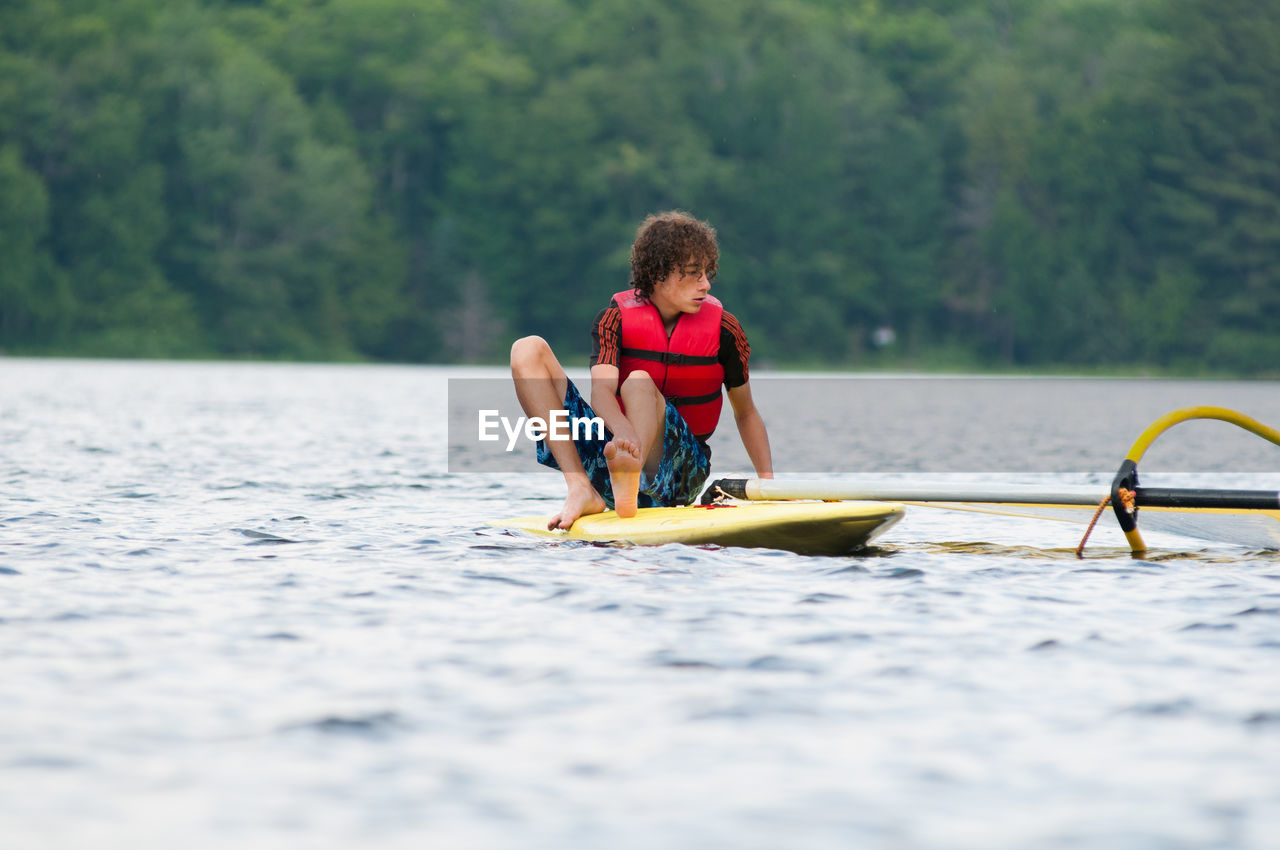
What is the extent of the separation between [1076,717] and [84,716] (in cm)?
233

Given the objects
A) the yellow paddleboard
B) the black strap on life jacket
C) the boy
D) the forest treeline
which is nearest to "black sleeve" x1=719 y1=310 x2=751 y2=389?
the boy

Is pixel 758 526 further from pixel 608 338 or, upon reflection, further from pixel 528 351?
pixel 528 351

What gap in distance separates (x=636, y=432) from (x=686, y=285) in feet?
1.99

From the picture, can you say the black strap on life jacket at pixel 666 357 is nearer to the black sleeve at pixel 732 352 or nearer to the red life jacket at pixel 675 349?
the red life jacket at pixel 675 349

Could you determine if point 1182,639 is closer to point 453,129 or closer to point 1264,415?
point 1264,415

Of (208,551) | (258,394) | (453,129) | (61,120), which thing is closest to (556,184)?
(453,129)

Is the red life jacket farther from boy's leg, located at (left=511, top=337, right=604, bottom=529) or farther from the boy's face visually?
boy's leg, located at (left=511, top=337, right=604, bottom=529)

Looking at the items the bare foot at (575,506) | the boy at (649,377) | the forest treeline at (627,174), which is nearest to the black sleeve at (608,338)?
the boy at (649,377)

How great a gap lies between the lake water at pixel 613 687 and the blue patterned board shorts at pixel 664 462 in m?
0.33

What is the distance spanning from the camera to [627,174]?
2295 inches

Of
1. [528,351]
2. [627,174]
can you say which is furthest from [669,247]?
[627,174]

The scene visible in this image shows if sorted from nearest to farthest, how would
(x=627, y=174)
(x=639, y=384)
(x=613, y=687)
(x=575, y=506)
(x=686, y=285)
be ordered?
(x=613, y=687)
(x=639, y=384)
(x=686, y=285)
(x=575, y=506)
(x=627, y=174)

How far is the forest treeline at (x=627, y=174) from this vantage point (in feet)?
172

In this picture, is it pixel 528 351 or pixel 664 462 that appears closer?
pixel 528 351
